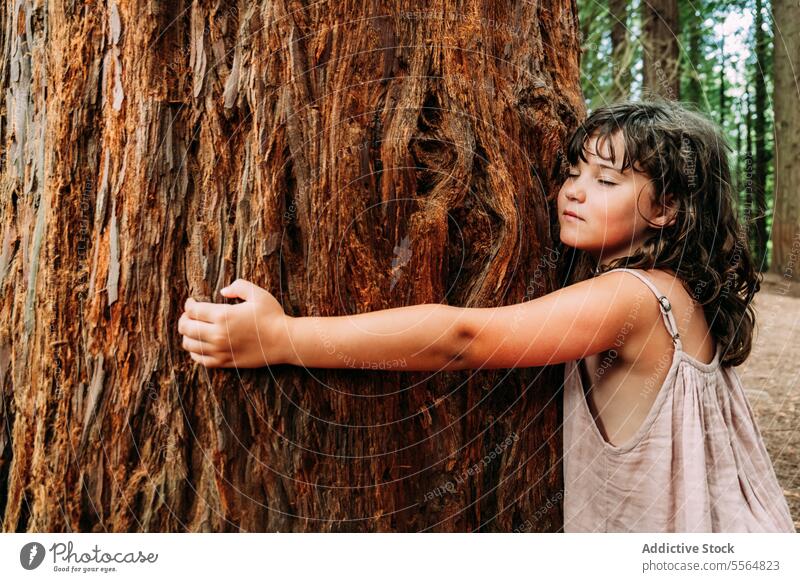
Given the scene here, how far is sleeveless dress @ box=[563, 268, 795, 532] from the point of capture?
1.18 meters

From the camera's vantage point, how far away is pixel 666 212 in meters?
1.23

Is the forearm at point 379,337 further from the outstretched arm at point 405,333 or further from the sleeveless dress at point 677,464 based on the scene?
the sleeveless dress at point 677,464

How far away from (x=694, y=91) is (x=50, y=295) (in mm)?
5787

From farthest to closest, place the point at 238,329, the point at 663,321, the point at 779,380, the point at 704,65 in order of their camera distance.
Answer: the point at 704,65, the point at 779,380, the point at 663,321, the point at 238,329

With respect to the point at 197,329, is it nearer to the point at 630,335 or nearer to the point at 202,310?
the point at 202,310

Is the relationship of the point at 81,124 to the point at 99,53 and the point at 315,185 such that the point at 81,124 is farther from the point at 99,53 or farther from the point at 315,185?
the point at 315,185

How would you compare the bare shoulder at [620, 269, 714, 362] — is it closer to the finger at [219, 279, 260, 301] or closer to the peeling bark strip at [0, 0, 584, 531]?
the peeling bark strip at [0, 0, 584, 531]

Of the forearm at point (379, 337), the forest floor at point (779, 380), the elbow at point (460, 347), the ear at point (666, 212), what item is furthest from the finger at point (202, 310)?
the forest floor at point (779, 380)

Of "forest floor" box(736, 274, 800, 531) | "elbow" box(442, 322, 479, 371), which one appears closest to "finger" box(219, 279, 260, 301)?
"elbow" box(442, 322, 479, 371)

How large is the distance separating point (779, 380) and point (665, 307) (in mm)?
2506

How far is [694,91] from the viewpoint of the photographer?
558 cm

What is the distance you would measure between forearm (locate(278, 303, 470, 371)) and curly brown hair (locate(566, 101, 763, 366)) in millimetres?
341

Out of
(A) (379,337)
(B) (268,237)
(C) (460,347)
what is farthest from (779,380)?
(B) (268,237)

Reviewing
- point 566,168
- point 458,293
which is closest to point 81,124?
point 458,293
